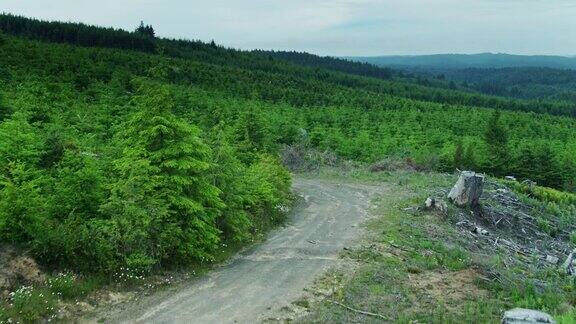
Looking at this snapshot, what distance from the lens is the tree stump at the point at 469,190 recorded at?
24.8m

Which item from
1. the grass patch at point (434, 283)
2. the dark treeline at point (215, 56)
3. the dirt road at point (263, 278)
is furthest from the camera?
the dark treeline at point (215, 56)

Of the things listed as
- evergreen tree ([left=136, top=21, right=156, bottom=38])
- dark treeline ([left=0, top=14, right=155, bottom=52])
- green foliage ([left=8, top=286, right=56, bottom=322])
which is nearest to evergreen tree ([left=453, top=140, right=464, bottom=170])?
green foliage ([left=8, top=286, right=56, bottom=322])

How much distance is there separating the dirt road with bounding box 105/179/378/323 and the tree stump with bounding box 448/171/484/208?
15.7ft

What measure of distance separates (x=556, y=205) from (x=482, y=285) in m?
18.0

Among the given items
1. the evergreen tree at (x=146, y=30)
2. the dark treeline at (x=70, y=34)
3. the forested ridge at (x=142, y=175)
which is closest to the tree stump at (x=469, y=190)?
the forested ridge at (x=142, y=175)

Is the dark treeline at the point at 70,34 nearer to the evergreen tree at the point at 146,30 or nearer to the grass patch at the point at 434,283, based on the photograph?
the evergreen tree at the point at 146,30

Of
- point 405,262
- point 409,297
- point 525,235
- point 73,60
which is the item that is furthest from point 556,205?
point 73,60

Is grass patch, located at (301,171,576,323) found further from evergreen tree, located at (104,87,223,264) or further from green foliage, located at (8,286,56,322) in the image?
green foliage, located at (8,286,56,322)

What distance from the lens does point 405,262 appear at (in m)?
16.9

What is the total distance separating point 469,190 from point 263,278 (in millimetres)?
14008

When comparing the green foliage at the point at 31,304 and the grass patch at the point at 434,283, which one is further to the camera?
the grass patch at the point at 434,283

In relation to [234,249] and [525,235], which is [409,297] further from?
[525,235]

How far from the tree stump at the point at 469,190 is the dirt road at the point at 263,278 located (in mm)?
4776

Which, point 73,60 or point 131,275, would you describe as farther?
point 73,60
